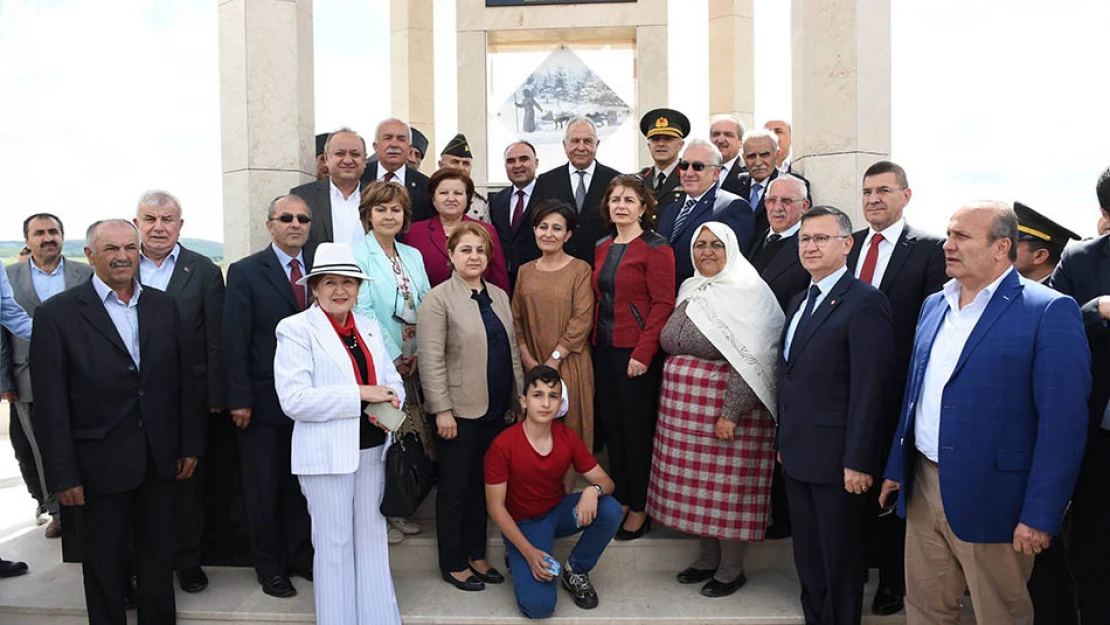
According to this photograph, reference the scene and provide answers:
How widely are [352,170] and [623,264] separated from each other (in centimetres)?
185

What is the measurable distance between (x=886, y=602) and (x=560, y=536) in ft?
5.52

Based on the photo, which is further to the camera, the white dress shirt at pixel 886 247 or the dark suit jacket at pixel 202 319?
the dark suit jacket at pixel 202 319

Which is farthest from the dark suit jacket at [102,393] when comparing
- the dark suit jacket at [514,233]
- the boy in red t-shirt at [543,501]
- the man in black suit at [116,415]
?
the dark suit jacket at [514,233]

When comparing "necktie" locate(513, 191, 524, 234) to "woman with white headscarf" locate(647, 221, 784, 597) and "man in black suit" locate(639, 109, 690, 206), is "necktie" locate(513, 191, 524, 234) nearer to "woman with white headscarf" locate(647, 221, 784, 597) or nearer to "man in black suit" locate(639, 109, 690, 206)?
"man in black suit" locate(639, 109, 690, 206)

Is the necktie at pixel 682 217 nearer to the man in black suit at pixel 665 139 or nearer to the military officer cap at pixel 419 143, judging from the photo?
the man in black suit at pixel 665 139

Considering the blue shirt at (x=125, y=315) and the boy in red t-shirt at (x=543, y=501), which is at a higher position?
the blue shirt at (x=125, y=315)

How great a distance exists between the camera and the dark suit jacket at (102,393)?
142 inches

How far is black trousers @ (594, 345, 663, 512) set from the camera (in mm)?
4410

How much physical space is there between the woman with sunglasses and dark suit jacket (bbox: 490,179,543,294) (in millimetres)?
816

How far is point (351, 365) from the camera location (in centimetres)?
377

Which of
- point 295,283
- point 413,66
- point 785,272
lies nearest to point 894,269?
point 785,272

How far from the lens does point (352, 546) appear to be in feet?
12.6

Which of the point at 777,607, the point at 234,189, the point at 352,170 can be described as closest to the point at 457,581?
the point at 777,607

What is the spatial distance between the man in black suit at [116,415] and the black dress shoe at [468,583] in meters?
1.38
